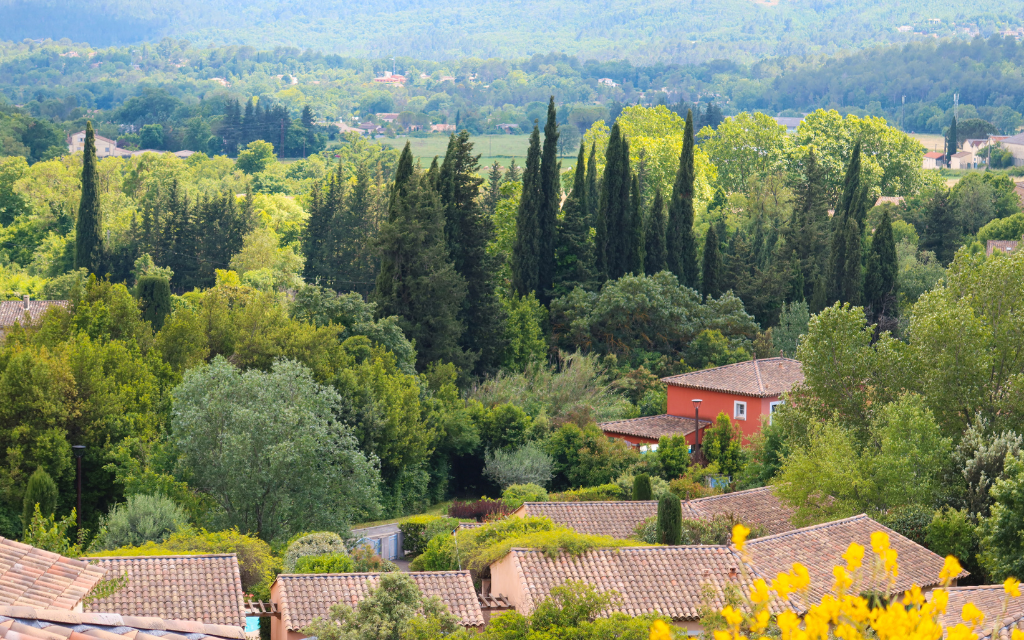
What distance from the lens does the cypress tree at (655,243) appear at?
5797 centimetres

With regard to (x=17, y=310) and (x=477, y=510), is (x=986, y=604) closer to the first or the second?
(x=477, y=510)

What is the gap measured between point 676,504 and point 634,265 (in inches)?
1124

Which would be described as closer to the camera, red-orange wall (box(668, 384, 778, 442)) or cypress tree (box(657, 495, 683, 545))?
cypress tree (box(657, 495, 683, 545))

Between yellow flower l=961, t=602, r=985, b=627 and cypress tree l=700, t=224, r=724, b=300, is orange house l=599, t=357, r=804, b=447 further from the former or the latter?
yellow flower l=961, t=602, r=985, b=627

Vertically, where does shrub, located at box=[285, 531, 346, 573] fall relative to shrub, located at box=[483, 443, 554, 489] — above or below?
above

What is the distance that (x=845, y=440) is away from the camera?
32.1 m

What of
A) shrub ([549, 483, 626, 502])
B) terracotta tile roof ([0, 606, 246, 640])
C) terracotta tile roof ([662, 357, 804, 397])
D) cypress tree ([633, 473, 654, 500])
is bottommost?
shrub ([549, 483, 626, 502])

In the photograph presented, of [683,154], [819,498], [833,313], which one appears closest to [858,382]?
[833,313]

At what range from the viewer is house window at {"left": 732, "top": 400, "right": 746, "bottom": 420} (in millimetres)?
43750

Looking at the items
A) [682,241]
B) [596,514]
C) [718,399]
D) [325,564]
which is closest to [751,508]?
[596,514]

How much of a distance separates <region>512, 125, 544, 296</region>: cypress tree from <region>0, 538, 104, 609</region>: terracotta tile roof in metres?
40.2

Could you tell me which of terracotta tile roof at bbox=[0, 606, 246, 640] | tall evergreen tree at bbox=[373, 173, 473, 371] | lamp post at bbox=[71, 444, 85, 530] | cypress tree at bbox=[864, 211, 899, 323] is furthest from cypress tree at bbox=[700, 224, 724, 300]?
terracotta tile roof at bbox=[0, 606, 246, 640]

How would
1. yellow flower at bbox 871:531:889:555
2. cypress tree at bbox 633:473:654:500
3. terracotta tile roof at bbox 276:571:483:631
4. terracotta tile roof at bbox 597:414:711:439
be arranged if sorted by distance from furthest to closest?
terracotta tile roof at bbox 597:414:711:439
cypress tree at bbox 633:473:654:500
terracotta tile roof at bbox 276:571:483:631
yellow flower at bbox 871:531:889:555

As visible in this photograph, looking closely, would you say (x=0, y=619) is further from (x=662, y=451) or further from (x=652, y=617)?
(x=662, y=451)
